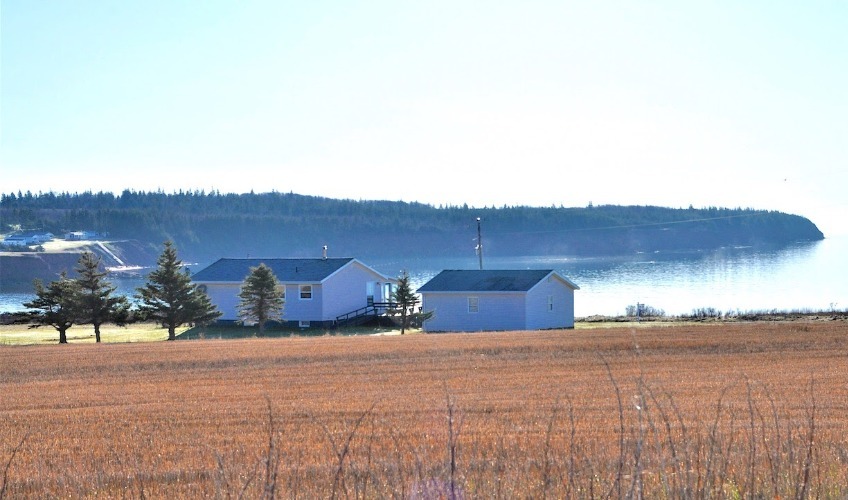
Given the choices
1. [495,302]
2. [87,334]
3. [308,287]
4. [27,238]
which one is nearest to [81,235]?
[27,238]

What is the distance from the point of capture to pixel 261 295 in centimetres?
5019

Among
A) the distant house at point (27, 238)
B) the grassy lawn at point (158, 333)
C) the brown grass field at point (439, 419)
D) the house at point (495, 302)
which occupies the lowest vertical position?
the brown grass field at point (439, 419)

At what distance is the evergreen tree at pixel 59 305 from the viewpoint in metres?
46.4

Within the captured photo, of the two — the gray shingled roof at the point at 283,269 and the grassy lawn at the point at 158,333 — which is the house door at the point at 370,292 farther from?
the grassy lawn at the point at 158,333

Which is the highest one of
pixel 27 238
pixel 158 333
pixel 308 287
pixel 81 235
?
pixel 81 235

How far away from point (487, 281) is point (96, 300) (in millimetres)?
19649

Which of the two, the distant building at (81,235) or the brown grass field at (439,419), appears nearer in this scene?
the brown grass field at (439,419)

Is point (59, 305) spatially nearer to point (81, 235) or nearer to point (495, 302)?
point (495, 302)

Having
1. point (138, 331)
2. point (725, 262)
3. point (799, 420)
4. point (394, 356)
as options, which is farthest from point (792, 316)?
point (725, 262)

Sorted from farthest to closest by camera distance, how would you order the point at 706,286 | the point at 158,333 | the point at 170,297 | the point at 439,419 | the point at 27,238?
the point at 27,238 < the point at 706,286 < the point at 158,333 < the point at 170,297 < the point at 439,419

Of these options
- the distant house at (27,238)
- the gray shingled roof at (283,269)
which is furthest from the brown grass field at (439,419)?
the distant house at (27,238)

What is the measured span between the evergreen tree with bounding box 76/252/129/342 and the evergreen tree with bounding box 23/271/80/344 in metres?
0.34

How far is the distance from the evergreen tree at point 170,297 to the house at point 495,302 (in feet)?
38.9

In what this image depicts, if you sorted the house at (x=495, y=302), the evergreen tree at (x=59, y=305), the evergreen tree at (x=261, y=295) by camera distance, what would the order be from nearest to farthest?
the evergreen tree at (x=59, y=305)
the evergreen tree at (x=261, y=295)
the house at (x=495, y=302)
